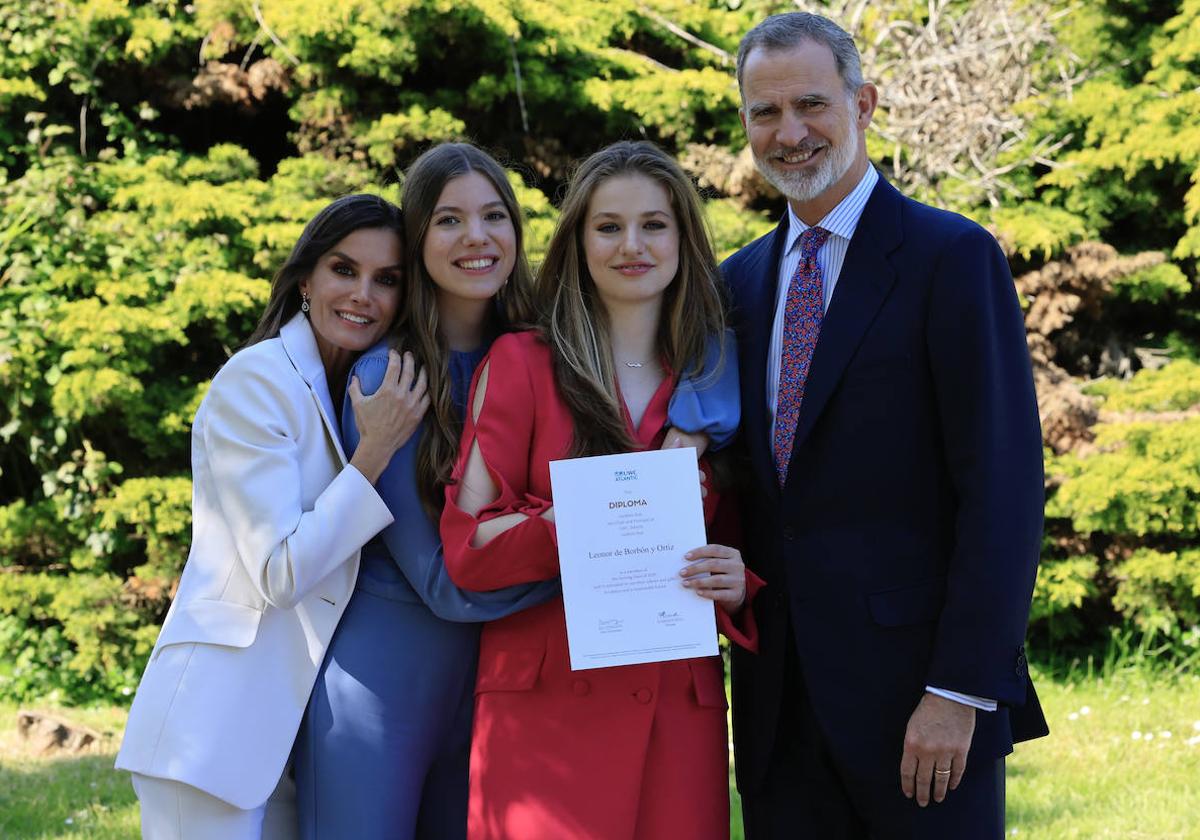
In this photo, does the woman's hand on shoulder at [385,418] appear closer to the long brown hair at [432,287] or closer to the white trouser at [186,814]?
the long brown hair at [432,287]

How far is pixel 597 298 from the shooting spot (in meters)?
3.15

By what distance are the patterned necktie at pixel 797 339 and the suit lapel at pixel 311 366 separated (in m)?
1.14

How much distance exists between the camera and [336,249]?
3270mm

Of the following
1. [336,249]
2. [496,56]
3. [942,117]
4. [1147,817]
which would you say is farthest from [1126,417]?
[336,249]

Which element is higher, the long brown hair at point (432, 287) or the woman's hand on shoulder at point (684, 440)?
the long brown hair at point (432, 287)

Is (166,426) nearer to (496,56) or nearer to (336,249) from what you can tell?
(496,56)

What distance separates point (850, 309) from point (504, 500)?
94 centimetres

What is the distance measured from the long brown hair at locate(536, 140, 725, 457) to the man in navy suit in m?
0.15

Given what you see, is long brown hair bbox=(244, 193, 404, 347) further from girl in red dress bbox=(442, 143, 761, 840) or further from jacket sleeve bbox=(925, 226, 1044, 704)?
jacket sleeve bbox=(925, 226, 1044, 704)

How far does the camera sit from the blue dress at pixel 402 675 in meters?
2.98

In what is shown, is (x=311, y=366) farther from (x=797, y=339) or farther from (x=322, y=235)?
(x=797, y=339)

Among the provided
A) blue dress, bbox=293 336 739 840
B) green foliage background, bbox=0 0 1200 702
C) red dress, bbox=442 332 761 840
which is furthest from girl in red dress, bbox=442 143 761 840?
green foliage background, bbox=0 0 1200 702

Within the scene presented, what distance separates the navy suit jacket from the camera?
268cm
